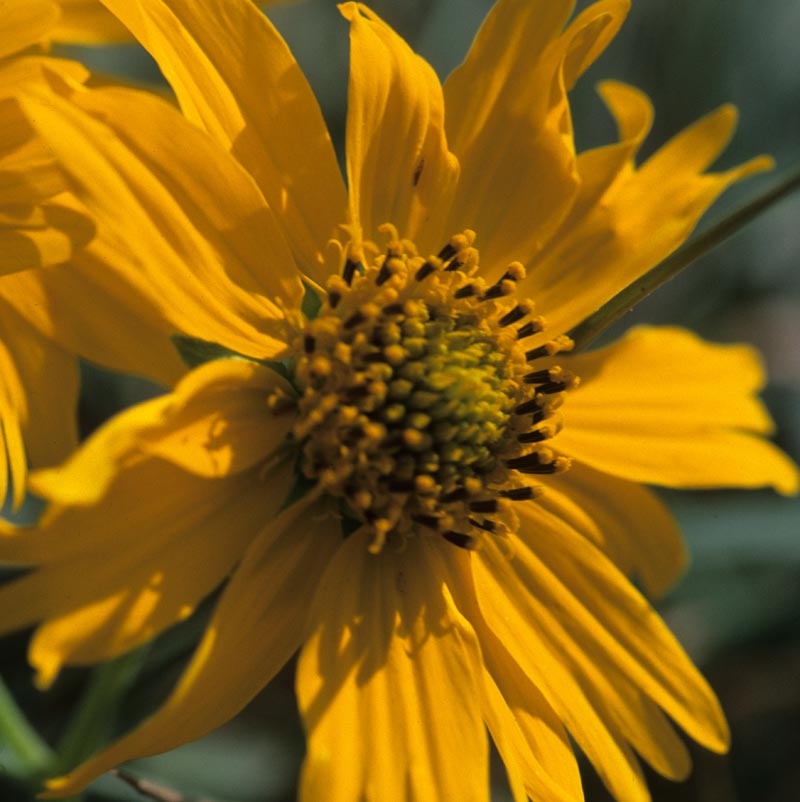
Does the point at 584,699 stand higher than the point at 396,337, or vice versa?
the point at 396,337

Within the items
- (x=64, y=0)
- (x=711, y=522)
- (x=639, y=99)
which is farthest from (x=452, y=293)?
(x=711, y=522)

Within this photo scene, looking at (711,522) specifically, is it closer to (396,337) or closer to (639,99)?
(639,99)

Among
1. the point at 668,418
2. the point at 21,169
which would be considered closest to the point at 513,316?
the point at 668,418

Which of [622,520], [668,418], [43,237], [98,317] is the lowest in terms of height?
[622,520]

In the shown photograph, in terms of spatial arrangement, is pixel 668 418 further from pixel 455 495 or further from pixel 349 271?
pixel 349 271

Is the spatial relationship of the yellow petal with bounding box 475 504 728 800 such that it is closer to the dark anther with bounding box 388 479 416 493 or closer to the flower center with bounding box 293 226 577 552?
the flower center with bounding box 293 226 577 552

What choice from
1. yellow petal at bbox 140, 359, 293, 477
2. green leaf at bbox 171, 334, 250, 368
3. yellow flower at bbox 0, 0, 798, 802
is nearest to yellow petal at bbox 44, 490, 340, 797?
yellow flower at bbox 0, 0, 798, 802
